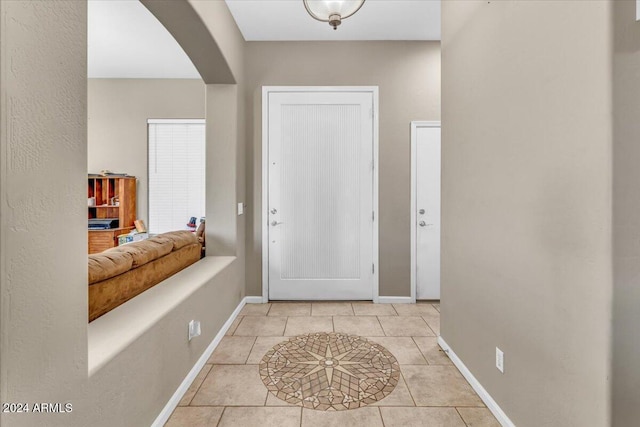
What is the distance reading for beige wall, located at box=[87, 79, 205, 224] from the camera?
4852 millimetres

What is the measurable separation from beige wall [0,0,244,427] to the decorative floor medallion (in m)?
0.94

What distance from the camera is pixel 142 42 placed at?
3684mm

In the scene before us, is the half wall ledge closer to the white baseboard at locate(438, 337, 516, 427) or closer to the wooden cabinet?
the white baseboard at locate(438, 337, 516, 427)

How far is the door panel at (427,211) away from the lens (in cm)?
366

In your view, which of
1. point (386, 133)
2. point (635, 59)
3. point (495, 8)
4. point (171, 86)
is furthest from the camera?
point (171, 86)

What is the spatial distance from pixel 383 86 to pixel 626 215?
292cm

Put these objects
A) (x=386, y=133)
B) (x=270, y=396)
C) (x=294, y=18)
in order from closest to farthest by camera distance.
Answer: (x=270, y=396) < (x=294, y=18) < (x=386, y=133)

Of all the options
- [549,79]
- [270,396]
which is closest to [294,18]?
[549,79]

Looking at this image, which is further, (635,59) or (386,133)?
(386,133)

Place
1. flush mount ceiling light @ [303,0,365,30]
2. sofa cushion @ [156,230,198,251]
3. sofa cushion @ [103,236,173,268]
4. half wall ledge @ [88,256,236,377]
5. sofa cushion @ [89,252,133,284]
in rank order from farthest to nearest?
sofa cushion @ [156,230,198,251] < flush mount ceiling light @ [303,0,365,30] < sofa cushion @ [103,236,173,268] < sofa cushion @ [89,252,133,284] < half wall ledge @ [88,256,236,377]

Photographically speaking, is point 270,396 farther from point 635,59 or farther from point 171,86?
point 171,86

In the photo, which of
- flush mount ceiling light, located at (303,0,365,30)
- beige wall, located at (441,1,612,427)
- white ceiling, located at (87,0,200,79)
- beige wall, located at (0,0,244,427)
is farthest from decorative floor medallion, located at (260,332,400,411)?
white ceiling, located at (87,0,200,79)

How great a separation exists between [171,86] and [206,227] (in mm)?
2810

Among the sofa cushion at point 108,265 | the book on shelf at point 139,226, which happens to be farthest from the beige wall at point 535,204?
the book on shelf at point 139,226
